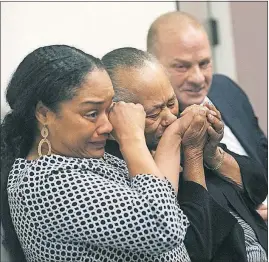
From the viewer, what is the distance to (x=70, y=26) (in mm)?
2020

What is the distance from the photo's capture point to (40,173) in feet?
4.27

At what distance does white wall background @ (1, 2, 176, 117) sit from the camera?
193cm

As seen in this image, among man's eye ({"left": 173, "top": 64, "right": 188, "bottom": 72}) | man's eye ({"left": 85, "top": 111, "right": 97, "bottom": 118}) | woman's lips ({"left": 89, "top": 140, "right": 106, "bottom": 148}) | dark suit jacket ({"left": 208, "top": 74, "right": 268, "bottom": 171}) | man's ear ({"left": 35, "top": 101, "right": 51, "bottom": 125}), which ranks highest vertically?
man's ear ({"left": 35, "top": 101, "right": 51, "bottom": 125})

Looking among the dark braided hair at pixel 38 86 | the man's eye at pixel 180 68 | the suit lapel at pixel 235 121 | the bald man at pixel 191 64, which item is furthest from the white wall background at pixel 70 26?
the dark braided hair at pixel 38 86

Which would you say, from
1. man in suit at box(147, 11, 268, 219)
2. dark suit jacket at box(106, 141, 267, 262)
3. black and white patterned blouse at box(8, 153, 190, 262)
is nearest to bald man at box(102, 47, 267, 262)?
dark suit jacket at box(106, 141, 267, 262)

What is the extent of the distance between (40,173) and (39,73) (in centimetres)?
20

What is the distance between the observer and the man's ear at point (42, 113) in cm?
133

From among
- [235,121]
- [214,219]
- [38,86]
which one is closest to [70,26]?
[235,121]

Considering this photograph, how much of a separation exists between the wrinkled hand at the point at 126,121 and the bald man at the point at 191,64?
51 cm

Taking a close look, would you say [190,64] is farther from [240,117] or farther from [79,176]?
[79,176]

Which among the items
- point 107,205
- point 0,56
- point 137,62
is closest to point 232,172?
point 137,62

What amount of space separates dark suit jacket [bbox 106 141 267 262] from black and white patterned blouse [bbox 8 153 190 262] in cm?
10

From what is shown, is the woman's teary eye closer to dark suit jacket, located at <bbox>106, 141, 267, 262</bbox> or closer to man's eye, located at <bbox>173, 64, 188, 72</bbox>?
dark suit jacket, located at <bbox>106, 141, 267, 262</bbox>

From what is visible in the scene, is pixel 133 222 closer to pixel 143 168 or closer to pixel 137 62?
pixel 143 168
